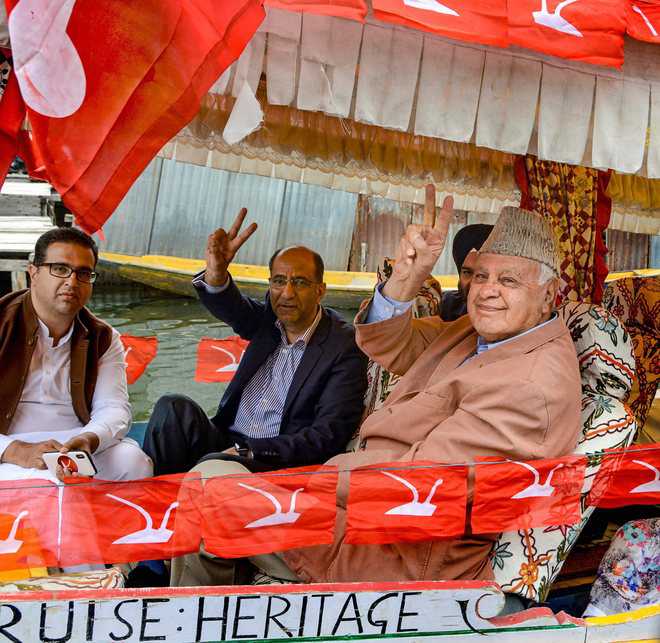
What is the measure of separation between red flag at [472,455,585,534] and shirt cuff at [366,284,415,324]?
733 mm

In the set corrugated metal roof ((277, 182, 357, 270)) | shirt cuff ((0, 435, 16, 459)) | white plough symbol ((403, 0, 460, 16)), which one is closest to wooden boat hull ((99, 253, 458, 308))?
corrugated metal roof ((277, 182, 357, 270))

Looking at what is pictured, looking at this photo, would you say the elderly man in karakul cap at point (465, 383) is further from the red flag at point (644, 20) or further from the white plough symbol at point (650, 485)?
the red flag at point (644, 20)

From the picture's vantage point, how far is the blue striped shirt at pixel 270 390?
12.2ft

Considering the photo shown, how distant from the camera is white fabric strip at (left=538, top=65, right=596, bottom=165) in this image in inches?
124

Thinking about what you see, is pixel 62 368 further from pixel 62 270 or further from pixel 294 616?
pixel 294 616

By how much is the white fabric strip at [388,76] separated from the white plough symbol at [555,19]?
414 mm

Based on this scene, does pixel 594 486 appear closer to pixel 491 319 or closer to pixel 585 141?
pixel 491 319

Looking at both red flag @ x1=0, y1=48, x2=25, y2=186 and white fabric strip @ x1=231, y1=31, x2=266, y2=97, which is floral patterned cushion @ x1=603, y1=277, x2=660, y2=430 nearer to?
white fabric strip @ x1=231, y1=31, x2=266, y2=97

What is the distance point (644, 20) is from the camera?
9.66 feet

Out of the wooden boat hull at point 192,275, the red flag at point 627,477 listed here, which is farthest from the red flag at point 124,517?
the wooden boat hull at point 192,275

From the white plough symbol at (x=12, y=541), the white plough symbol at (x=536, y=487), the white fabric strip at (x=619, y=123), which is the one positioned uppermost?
the white fabric strip at (x=619, y=123)

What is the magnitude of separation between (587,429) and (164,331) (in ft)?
32.5

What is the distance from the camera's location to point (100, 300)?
1443 centimetres

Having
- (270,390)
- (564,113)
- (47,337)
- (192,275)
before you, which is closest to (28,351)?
(47,337)
